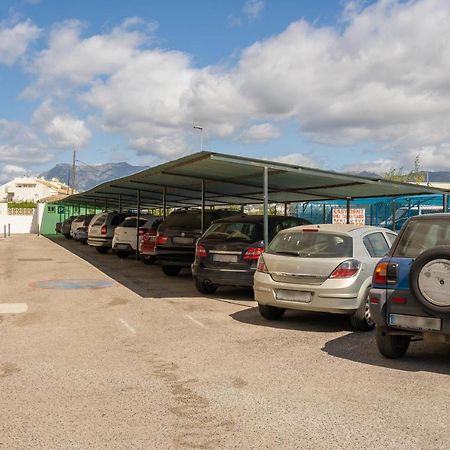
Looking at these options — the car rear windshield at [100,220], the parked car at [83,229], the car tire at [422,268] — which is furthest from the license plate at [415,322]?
the parked car at [83,229]

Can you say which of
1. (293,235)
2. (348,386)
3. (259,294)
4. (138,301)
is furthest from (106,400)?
(138,301)

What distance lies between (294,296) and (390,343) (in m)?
1.97

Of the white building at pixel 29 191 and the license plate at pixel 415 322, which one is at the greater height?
the white building at pixel 29 191

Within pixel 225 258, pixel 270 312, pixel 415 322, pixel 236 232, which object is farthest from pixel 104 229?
pixel 415 322

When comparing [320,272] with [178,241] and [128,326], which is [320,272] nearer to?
[128,326]

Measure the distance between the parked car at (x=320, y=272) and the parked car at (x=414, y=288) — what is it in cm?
146

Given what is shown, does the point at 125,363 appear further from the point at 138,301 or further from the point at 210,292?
the point at 210,292

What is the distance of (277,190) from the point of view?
18.2 m

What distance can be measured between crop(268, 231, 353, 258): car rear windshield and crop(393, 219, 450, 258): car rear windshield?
5.82ft

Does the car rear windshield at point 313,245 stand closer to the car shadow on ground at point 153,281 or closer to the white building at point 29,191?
the car shadow on ground at point 153,281

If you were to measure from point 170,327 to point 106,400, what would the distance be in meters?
3.38

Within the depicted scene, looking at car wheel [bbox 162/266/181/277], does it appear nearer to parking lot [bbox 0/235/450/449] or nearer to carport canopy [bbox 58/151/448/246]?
carport canopy [bbox 58/151/448/246]

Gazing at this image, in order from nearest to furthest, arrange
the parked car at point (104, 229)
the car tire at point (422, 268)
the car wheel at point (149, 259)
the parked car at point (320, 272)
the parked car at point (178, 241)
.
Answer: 1. the car tire at point (422, 268)
2. the parked car at point (320, 272)
3. the parked car at point (178, 241)
4. the car wheel at point (149, 259)
5. the parked car at point (104, 229)

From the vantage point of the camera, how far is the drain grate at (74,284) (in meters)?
12.9
